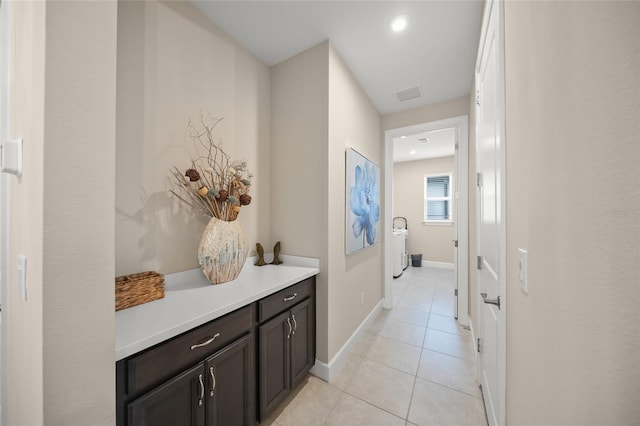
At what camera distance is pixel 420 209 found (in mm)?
5609

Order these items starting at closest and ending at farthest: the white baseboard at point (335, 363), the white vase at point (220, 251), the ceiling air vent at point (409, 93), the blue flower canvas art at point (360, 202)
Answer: the white vase at point (220, 251) → the white baseboard at point (335, 363) → the blue flower canvas art at point (360, 202) → the ceiling air vent at point (409, 93)

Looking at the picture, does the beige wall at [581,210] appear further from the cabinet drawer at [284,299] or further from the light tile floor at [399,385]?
the cabinet drawer at [284,299]

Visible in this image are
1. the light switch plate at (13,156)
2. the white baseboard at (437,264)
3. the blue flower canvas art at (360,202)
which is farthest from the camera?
the white baseboard at (437,264)

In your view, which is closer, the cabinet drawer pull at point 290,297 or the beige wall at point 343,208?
the cabinet drawer pull at point 290,297

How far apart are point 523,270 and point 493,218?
0.55m

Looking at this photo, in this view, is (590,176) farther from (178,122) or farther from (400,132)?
(400,132)

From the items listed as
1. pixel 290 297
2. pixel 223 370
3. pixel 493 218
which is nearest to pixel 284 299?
pixel 290 297

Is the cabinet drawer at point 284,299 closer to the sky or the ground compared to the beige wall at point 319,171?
closer to the ground

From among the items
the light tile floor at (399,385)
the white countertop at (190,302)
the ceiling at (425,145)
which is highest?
the ceiling at (425,145)

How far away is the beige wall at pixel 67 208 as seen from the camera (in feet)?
1.80

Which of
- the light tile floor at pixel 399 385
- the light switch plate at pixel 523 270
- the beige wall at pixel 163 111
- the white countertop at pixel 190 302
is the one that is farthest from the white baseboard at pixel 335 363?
the light switch plate at pixel 523 270

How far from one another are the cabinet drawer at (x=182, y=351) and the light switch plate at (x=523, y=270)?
3.97ft

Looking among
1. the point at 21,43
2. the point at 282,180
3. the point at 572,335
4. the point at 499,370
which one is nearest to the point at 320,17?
the point at 282,180

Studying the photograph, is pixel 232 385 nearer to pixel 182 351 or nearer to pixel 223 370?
pixel 223 370
